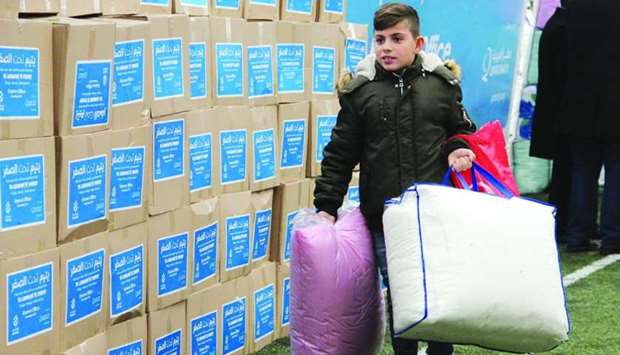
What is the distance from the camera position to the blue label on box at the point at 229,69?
20.0ft

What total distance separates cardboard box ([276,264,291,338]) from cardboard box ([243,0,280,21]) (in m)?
1.23

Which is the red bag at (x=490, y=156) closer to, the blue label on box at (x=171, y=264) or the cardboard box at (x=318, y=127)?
the blue label on box at (x=171, y=264)

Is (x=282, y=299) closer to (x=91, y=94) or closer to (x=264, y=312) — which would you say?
(x=264, y=312)

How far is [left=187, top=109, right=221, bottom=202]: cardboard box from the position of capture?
589 cm

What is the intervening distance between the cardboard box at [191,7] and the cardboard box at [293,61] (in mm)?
638

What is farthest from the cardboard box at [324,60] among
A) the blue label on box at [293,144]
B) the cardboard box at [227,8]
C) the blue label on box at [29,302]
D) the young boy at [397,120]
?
the blue label on box at [29,302]

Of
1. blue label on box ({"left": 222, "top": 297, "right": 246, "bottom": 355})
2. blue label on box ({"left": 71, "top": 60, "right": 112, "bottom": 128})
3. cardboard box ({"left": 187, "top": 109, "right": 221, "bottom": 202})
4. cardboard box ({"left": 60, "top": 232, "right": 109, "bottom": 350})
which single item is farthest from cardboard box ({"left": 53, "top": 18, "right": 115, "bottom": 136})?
blue label on box ({"left": 222, "top": 297, "right": 246, "bottom": 355})

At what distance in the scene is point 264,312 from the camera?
6719 millimetres

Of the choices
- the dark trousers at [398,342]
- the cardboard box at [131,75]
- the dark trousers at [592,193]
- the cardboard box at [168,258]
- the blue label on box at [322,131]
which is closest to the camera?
the cardboard box at [131,75]

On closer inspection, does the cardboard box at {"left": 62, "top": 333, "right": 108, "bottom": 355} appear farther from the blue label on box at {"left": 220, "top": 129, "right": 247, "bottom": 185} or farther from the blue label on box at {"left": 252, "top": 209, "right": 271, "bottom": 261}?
the blue label on box at {"left": 252, "top": 209, "right": 271, "bottom": 261}

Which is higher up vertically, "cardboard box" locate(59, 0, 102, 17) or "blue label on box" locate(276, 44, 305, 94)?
"cardboard box" locate(59, 0, 102, 17)

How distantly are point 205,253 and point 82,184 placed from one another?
1.22m

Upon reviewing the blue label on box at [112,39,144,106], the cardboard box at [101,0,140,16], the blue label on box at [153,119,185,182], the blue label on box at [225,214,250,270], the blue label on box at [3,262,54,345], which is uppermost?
the cardboard box at [101,0,140,16]

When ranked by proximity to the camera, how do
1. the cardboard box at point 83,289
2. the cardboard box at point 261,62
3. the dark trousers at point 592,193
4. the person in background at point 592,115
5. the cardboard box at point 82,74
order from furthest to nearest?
1. the dark trousers at point 592,193
2. the person in background at point 592,115
3. the cardboard box at point 261,62
4. the cardboard box at point 83,289
5. the cardboard box at point 82,74
